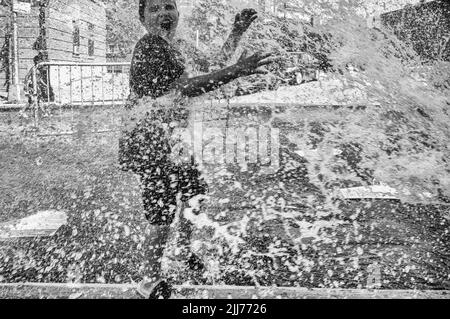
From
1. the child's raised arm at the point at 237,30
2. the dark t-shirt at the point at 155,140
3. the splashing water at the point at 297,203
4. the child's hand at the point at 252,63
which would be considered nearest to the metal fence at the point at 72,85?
the splashing water at the point at 297,203

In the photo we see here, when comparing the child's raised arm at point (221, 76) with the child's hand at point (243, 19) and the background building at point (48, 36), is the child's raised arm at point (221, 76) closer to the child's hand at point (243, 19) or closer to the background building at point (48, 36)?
the child's hand at point (243, 19)

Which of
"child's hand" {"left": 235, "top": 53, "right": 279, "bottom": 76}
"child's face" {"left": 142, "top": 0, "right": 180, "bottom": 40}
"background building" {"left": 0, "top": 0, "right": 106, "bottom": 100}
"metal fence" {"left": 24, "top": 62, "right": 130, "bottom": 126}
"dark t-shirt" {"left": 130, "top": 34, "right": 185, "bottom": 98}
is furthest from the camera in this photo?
"background building" {"left": 0, "top": 0, "right": 106, "bottom": 100}

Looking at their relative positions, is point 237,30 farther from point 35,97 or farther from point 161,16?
point 35,97

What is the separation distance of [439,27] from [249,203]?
19.1 feet

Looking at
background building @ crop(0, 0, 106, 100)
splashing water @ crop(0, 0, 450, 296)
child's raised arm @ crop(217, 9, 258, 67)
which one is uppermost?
background building @ crop(0, 0, 106, 100)

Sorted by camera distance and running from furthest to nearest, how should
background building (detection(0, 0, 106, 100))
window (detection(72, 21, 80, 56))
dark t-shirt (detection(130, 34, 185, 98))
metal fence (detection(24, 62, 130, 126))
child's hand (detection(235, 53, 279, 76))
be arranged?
window (detection(72, 21, 80, 56)) → background building (detection(0, 0, 106, 100)) → metal fence (detection(24, 62, 130, 126)) → dark t-shirt (detection(130, 34, 185, 98)) → child's hand (detection(235, 53, 279, 76))

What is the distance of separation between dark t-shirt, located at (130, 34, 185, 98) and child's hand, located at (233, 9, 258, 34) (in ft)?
1.46

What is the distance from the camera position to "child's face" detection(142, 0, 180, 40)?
6.62 ft

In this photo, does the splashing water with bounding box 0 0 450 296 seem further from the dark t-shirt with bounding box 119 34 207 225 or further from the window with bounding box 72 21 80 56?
the window with bounding box 72 21 80 56

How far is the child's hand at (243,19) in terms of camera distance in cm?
210

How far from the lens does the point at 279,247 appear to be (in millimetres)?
2607

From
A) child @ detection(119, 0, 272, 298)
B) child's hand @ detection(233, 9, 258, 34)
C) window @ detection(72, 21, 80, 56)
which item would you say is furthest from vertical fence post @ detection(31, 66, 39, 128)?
child's hand @ detection(233, 9, 258, 34)

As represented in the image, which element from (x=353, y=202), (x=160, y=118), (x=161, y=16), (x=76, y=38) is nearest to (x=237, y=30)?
(x=161, y=16)

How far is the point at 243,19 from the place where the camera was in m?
2.12
